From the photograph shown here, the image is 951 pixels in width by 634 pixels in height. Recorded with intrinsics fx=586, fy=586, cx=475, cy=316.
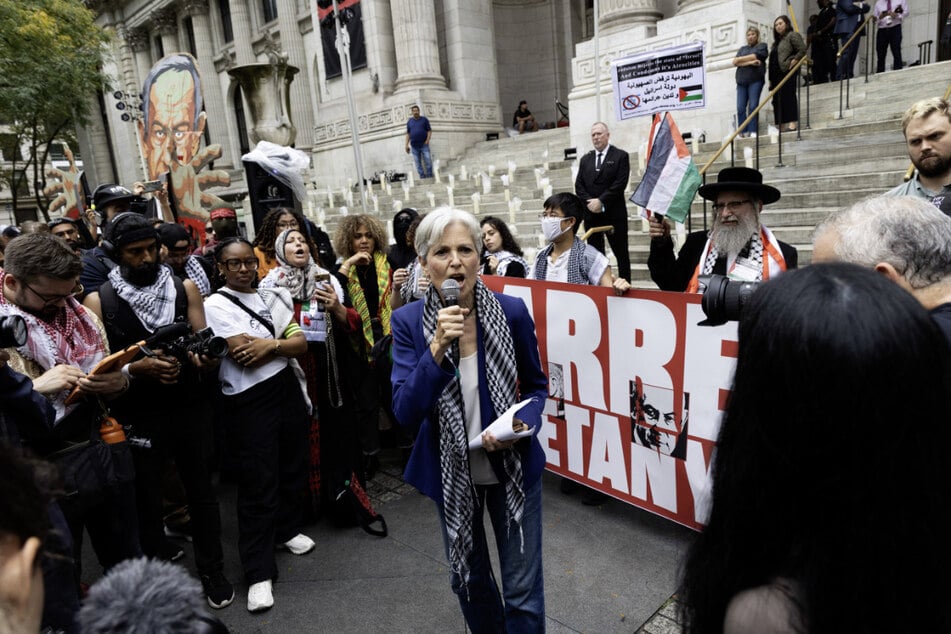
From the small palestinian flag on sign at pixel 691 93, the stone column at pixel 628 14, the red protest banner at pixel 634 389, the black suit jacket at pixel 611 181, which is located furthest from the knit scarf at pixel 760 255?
the stone column at pixel 628 14

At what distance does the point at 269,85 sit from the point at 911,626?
34.1 ft

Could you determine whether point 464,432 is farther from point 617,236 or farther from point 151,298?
point 617,236

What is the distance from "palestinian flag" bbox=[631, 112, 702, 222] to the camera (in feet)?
12.7

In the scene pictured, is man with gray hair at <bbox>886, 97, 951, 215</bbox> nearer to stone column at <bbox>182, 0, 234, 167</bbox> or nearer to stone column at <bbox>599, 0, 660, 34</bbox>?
stone column at <bbox>599, 0, 660, 34</bbox>

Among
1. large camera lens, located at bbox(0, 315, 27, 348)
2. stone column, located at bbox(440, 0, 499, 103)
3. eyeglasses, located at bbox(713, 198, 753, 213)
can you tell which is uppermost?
stone column, located at bbox(440, 0, 499, 103)

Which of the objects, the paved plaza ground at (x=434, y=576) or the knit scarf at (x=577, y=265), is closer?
the paved plaza ground at (x=434, y=576)

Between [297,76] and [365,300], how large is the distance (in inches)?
946

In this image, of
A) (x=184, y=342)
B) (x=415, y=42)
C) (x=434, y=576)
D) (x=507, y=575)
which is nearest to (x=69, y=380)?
(x=184, y=342)

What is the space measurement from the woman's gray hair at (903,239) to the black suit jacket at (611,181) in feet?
18.7

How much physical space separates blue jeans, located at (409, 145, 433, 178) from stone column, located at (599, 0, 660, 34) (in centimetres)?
586

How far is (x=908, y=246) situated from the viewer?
1594 mm

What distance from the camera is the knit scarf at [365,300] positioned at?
172 inches

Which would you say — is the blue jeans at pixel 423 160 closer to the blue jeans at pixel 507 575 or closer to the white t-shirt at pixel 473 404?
the white t-shirt at pixel 473 404

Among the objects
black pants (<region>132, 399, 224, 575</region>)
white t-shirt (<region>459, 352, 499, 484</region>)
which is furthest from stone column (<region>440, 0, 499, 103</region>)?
white t-shirt (<region>459, 352, 499, 484</region>)
